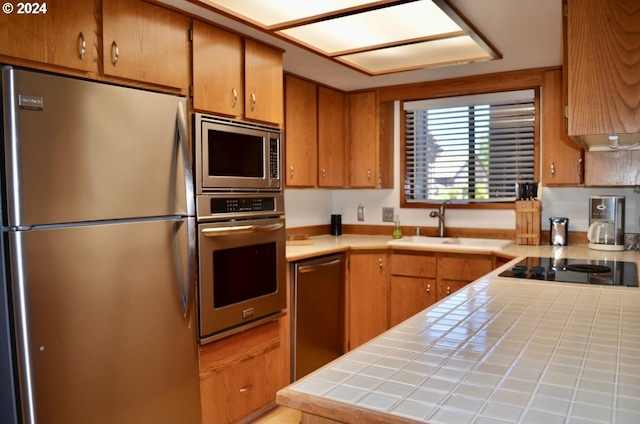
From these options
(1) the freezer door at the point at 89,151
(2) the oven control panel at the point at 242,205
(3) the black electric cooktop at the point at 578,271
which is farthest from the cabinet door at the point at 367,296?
(1) the freezer door at the point at 89,151

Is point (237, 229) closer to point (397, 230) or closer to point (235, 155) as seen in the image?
point (235, 155)

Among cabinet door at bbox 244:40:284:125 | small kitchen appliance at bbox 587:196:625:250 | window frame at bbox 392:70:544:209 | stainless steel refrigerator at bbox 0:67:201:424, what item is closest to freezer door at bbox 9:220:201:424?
stainless steel refrigerator at bbox 0:67:201:424

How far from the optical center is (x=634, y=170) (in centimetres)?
295

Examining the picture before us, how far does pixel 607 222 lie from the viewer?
10.2 feet

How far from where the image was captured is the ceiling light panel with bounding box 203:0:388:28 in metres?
2.06

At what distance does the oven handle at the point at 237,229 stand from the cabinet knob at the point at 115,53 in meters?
0.82

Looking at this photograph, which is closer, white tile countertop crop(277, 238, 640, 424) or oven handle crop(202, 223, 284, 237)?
white tile countertop crop(277, 238, 640, 424)

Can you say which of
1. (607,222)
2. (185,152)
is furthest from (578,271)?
(185,152)

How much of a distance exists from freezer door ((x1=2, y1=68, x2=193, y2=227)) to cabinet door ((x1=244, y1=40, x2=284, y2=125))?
569 millimetres

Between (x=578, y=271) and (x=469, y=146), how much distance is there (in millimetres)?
1884

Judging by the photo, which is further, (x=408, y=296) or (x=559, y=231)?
(x=408, y=296)

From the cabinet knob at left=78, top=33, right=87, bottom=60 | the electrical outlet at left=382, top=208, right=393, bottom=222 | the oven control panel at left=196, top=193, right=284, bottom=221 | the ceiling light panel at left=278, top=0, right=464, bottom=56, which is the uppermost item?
the ceiling light panel at left=278, top=0, right=464, bottom=56

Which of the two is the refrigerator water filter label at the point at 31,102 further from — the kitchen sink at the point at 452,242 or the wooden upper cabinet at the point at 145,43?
the kitchen sink at the point at 452,242

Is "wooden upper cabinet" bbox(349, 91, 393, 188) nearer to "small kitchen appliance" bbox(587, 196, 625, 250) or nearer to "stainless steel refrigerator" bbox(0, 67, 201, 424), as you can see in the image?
"small kitchen appliance" bbox(587, 196, 625, 250)
